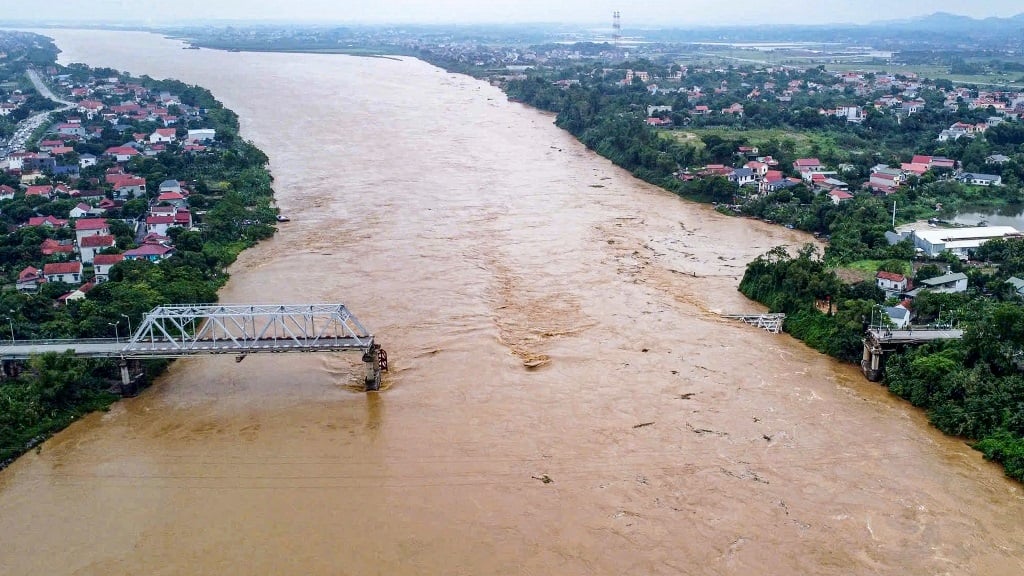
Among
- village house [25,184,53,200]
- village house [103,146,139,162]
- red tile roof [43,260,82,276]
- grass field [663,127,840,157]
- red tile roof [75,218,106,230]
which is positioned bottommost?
red tile roof [43,260,82,276]

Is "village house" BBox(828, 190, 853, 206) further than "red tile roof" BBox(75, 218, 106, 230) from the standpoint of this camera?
Yes

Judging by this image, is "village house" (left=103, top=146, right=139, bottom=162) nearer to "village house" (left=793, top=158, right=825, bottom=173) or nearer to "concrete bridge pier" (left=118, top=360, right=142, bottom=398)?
"concrete bridge pier" (left=118, top=360, right=142, bottom=398)

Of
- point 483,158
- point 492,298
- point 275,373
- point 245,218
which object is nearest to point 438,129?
point 483,158

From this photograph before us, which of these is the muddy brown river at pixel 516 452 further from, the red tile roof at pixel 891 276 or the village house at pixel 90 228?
the village house at pixel 90 228

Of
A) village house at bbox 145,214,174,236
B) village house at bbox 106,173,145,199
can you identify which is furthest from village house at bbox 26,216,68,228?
village house at bbox 106,173,145,199

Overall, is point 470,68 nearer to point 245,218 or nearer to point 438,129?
point 438,129
